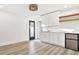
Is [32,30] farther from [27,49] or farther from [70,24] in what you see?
[70,24]

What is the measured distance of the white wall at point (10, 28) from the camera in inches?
80.2

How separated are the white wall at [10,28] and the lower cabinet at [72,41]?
81.0 inches

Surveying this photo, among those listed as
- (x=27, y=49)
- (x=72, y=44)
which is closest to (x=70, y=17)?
(x=72, y=44)

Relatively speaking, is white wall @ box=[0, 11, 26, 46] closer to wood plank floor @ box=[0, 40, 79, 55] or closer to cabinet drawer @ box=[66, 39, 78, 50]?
wood plank floor @ box=[0, 40, 79, 55]

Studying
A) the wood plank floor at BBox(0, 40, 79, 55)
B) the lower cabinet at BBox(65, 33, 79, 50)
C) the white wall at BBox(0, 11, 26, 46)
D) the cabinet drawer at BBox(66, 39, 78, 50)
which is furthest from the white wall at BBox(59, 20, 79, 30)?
the white wall at BBox(0, 11, 26, 46)

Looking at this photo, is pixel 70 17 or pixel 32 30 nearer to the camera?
pixel 32 30

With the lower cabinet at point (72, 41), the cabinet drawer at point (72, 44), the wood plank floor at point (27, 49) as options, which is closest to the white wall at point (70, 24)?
the lower cabinet at point (72, 41)

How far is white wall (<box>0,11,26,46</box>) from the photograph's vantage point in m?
2.04

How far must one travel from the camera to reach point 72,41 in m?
3.77

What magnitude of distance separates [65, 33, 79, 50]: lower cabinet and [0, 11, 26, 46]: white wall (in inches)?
81.0

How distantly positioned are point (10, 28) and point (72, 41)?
243 centimetres
